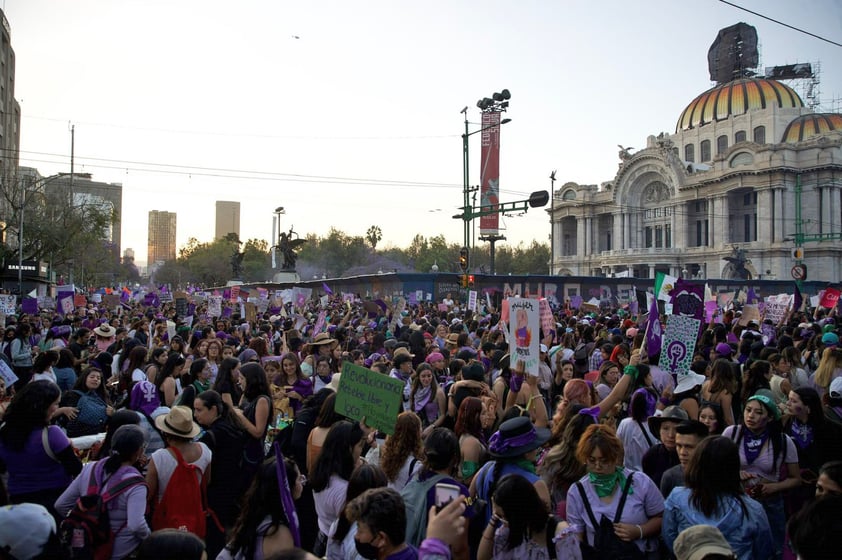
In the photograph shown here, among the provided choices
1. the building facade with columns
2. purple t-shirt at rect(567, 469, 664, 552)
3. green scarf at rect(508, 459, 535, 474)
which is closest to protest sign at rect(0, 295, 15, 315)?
green scarf at rect(508, 459, 535, 474)

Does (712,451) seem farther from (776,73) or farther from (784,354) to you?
(776,73)

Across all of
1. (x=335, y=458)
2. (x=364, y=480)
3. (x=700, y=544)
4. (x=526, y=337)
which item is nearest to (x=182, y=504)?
(x=335, y=458)

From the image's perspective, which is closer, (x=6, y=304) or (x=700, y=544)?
(x=700, y=544)

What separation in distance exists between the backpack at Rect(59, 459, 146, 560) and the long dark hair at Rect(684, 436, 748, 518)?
132 inches

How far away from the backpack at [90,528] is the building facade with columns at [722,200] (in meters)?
64.5

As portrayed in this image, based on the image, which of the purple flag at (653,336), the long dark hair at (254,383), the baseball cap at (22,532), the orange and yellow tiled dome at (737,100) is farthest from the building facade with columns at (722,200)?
the baseball cap at (22,532)

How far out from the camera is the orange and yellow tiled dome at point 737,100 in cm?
8319

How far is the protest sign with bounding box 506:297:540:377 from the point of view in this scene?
6.56 m

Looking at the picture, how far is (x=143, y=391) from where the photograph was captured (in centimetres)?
690

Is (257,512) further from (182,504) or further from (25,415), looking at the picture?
(25,415)

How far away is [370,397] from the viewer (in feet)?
16.0

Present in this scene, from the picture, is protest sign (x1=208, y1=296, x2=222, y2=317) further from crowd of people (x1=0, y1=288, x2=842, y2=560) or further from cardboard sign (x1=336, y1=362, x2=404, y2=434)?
cardboard sign (x1=336, y1=362, x2=404, y2=434)

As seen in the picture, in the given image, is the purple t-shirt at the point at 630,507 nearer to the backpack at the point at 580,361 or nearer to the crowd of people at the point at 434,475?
the crowd of people at the point at 434,475

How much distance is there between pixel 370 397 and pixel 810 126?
85.1 meters
